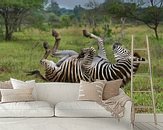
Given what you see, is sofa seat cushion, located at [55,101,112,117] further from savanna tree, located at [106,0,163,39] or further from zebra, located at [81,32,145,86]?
savanna tree, located at [106,0,163,39]

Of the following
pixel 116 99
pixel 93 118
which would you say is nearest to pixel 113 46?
pixel 116 99

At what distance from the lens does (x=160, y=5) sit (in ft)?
21.3

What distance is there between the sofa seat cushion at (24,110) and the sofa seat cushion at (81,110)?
0.12 m

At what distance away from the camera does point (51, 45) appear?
647cm

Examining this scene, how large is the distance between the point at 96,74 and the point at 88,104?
1313 mm

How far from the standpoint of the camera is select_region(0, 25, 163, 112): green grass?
642cm

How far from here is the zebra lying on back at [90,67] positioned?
6418mm

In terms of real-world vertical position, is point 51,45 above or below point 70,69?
above

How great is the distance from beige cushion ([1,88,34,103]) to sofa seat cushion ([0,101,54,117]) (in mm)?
152

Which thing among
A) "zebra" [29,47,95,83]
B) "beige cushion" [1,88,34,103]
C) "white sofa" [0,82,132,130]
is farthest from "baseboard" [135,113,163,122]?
"beige cushion" [1,88,34,103]

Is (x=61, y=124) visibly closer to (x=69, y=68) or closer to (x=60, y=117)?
(x=60, y=117)

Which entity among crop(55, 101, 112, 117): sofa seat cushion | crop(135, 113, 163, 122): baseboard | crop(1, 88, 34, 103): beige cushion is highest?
crop(1, 88, 34, 103): beige cushion

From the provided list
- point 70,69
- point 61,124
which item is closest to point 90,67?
point 70,69

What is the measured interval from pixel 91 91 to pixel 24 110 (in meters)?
0.93
